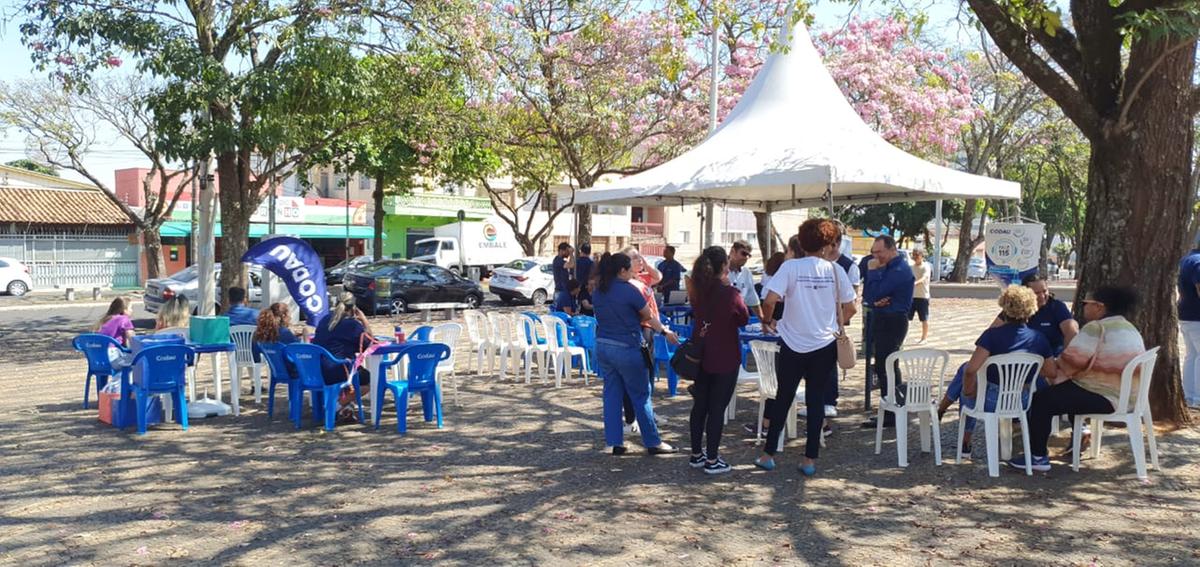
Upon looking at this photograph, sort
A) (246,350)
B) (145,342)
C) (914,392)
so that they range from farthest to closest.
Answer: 1. (246,350)
2. (145,342)
3. (914,392)

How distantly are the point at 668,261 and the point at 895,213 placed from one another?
4149 centimetres

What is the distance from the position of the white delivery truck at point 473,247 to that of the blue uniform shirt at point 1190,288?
29.2 meters

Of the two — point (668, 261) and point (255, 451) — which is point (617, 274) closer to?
point (255, 451)

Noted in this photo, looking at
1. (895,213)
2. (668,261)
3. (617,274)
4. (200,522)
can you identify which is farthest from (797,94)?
(895,213)

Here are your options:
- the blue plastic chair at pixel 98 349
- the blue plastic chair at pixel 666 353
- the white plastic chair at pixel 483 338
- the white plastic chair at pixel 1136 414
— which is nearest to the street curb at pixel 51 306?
the white plastic chair at pixel 483 338

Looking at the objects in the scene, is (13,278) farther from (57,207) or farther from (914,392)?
(914,392)

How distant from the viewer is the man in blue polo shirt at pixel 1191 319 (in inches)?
321

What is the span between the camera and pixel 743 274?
10.8 meters

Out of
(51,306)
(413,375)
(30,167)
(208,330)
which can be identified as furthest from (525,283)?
(30,167)

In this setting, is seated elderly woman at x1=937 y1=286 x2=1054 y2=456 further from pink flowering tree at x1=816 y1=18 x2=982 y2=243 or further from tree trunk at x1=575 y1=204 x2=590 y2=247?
pink flowering tree at x1=816 y1=18 x2=982 y2=243

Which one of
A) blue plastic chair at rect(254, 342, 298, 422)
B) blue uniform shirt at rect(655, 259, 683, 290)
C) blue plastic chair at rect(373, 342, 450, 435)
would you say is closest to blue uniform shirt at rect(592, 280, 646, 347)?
A: blue plastic chair at rect(373, 342, 450, 435)

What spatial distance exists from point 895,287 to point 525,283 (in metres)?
16.8

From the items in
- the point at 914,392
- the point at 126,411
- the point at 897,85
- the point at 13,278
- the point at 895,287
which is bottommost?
the point at 126,411

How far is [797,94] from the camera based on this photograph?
10719mm
